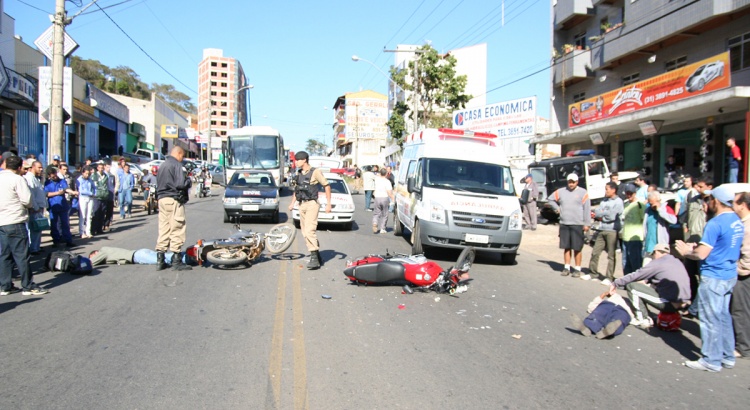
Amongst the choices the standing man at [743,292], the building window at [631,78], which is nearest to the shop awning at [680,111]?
the building window at [631,78]

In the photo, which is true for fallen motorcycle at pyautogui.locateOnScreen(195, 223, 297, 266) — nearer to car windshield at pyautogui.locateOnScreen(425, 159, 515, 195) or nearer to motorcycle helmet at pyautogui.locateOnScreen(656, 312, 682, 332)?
car windshield at pyautogui.locateOnScreen(425, 159, 515, 195)

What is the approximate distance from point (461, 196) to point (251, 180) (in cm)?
867

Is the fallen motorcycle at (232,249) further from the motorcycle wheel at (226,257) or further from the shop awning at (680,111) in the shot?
the shop awning at (680,111)

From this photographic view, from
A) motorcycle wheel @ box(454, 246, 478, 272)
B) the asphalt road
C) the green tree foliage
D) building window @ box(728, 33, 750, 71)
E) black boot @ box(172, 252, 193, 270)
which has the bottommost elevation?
the asphalt road

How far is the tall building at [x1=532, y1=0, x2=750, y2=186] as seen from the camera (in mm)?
17391

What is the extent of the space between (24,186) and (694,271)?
895 cm

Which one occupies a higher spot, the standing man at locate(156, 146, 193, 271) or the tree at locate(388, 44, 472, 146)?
the tree at locate(388, 44, 472, 146)

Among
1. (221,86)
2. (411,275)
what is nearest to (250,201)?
(411,275)

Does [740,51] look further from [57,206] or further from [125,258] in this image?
[57,206]

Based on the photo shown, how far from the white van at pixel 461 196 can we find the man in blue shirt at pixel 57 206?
741 centimetres

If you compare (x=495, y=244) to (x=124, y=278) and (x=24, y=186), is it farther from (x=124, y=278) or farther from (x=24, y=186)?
(x=24, y=186)

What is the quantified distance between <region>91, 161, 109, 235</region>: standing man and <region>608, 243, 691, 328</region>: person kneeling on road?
12.1 m

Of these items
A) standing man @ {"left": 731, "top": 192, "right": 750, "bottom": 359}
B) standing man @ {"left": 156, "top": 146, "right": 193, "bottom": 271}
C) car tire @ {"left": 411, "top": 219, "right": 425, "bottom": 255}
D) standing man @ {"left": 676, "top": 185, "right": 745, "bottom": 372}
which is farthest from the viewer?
car tire @ {"left": 411, "top": 219, "right": 425, "bottom": 255}

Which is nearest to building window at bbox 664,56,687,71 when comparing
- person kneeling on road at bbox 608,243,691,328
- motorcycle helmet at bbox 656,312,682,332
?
person kneeling on road at bbox 608,243,691,328
